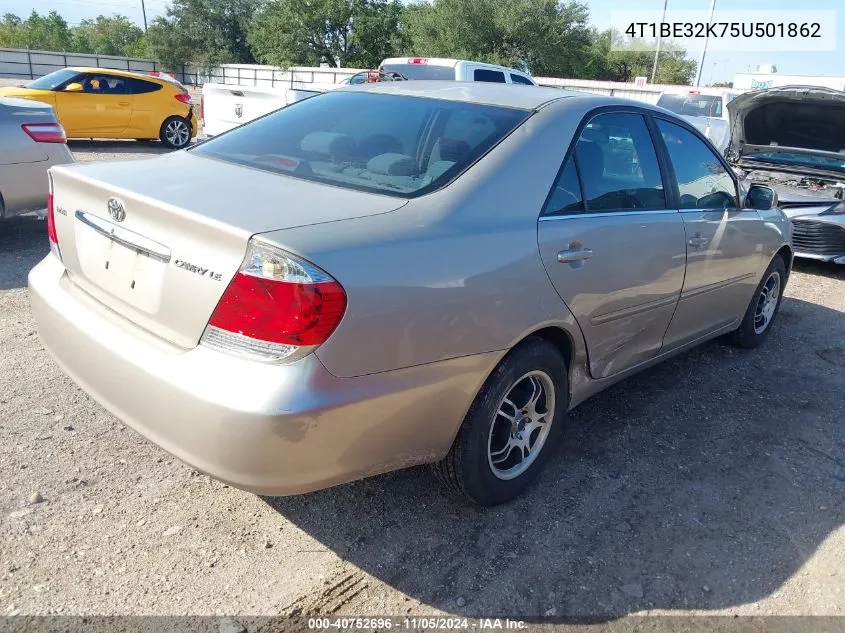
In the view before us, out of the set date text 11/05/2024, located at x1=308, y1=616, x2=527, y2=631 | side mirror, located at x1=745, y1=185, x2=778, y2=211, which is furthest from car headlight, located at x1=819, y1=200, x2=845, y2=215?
date text 11/05/2024, located at x1=308, y1=616, x2=527, y2=631

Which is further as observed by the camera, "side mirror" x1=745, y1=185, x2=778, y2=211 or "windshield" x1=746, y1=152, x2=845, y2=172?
"windshield" x1=746, y1=152, x2=845, y2=172

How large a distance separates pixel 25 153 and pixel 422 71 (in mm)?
7866

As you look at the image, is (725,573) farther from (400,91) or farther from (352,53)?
(352,53)

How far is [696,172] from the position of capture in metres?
3.89

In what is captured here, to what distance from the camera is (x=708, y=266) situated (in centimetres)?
386

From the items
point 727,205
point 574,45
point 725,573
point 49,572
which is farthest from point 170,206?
point 574,45

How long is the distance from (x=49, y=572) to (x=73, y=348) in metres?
0.77

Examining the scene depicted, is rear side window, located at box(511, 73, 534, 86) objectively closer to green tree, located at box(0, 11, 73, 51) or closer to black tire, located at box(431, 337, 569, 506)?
black tire, located at box(431, 337, 569, 506)

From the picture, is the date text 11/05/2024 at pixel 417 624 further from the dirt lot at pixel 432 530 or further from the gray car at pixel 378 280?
the gray car at pixel 378 280

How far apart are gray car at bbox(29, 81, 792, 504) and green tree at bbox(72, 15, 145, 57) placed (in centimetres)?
6813

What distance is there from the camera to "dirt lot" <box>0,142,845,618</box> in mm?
2369

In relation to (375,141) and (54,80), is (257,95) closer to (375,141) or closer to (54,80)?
(54,80)

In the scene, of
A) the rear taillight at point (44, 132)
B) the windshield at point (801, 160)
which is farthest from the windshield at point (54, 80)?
the windshield at point (801, 160)

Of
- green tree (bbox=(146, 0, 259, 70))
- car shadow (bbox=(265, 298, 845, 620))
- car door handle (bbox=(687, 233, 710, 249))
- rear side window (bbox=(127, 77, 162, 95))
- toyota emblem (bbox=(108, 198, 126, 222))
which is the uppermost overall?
green tree (bbox=(146, 0, 259, 70))
